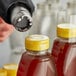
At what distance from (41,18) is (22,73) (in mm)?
343

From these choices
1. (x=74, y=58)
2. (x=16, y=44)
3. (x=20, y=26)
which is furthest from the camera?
(x=16, y=44)

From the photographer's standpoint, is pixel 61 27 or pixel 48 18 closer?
pixel 61 27

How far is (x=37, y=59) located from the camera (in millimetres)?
551

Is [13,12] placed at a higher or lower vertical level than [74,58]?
higher

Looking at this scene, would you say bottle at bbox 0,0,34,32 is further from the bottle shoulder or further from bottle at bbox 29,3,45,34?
bottle at bbox 29,3,45,34

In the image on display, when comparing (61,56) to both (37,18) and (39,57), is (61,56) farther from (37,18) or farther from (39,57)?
(37,18)

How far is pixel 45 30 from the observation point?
0.88m

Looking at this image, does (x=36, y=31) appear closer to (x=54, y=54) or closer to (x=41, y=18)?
(x=41, y=18)

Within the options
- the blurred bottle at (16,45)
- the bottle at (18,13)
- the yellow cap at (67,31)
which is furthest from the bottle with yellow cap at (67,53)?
the blurred bottle at (16,45)

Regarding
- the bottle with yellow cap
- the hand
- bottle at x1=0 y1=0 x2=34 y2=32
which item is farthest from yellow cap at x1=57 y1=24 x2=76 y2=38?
the hand

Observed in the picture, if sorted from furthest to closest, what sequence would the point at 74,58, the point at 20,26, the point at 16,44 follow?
the point at 16,44, the point at 74,58, the point at 20,26

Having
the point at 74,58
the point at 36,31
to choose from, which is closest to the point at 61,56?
the point at 74,58

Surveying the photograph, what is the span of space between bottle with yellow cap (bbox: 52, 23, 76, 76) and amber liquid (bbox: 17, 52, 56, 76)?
39mm

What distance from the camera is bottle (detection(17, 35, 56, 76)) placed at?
54 centimetres
